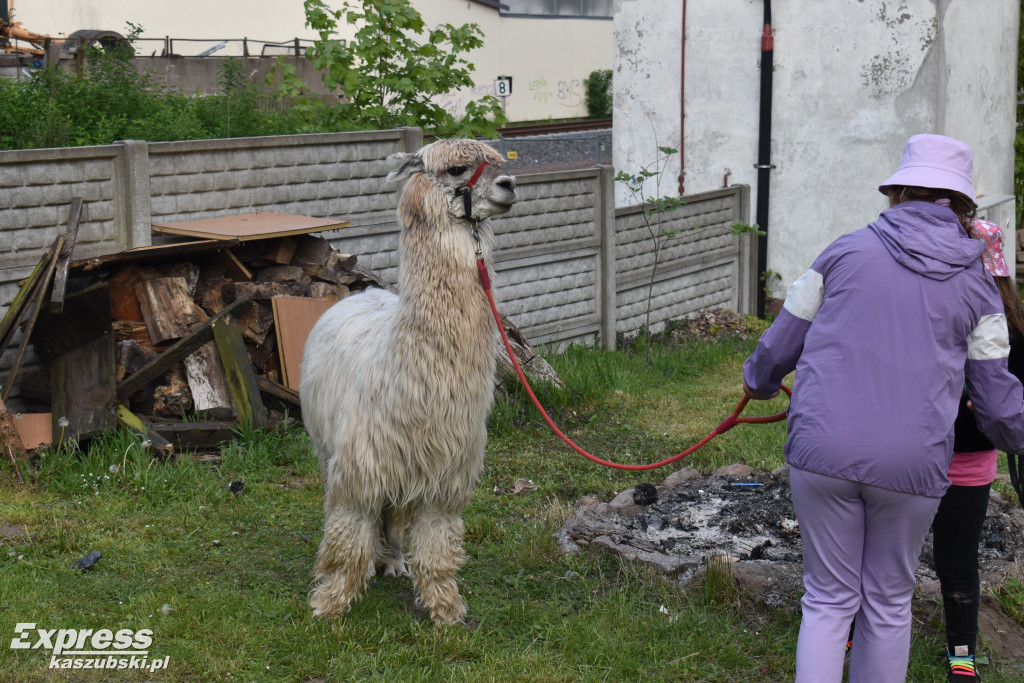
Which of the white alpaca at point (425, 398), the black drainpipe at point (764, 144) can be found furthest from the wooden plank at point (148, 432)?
the black drainpipe at point (764, 144)

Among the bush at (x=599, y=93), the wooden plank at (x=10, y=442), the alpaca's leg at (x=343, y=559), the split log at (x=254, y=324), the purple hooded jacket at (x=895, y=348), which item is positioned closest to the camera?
the purple hooded jacket at (x=895, y=348)

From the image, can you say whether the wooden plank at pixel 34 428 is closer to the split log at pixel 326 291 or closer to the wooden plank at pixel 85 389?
the wooden plank at pixel 85 389

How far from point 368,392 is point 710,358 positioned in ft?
20.3

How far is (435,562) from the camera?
4363 millimetres

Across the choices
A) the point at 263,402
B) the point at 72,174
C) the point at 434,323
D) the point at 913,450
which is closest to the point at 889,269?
the point at 913,450

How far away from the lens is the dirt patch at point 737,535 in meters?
4.55

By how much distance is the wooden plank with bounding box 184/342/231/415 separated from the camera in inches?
258

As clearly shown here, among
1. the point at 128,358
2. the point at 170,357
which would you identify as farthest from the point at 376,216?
the point at 128,358

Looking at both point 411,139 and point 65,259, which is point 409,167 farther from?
point 411,139

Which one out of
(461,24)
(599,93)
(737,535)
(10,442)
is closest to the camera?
(737,535)

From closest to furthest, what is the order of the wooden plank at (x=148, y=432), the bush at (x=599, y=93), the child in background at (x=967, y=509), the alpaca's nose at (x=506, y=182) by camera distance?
the child in background at (x=967, y=509) < the alpaca's nose at (x=506, y=182) < the wooden plank at (x=148, y=432) < the bush at (x=599, y=93)

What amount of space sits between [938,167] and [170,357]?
4924mm

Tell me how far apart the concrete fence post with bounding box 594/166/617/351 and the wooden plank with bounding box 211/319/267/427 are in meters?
4.29

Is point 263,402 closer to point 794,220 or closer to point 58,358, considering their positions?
point 58,358
